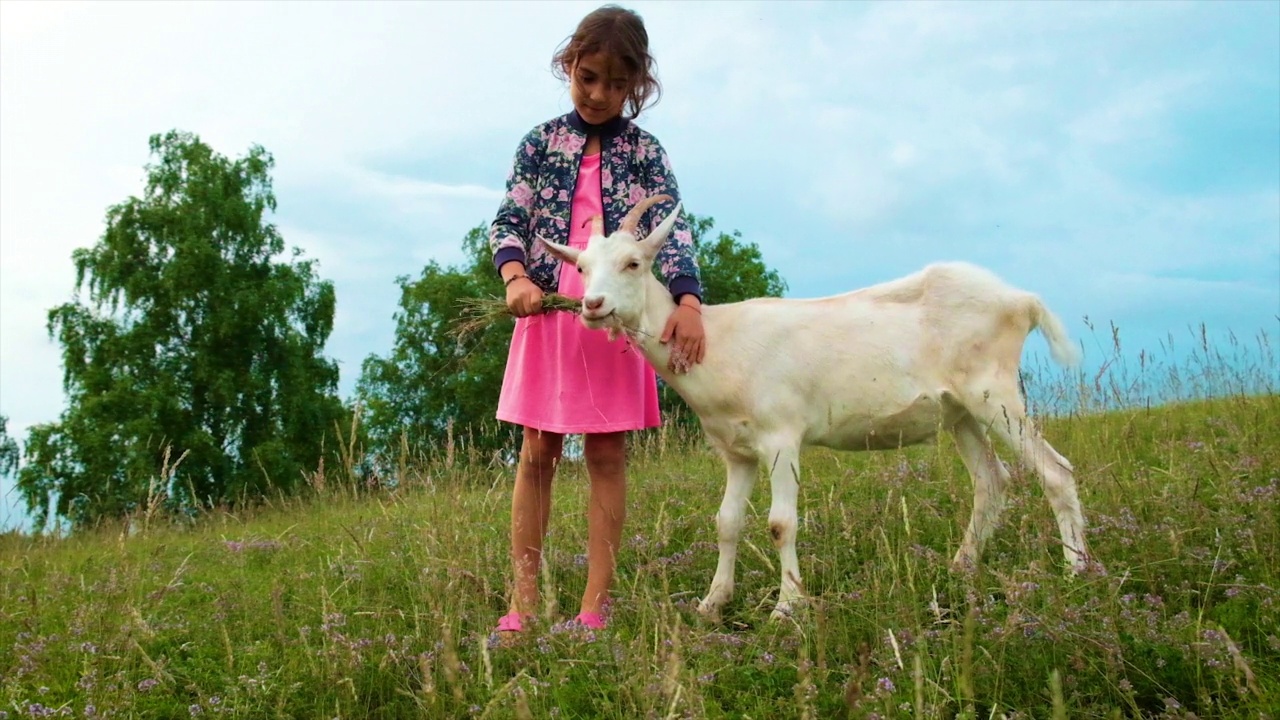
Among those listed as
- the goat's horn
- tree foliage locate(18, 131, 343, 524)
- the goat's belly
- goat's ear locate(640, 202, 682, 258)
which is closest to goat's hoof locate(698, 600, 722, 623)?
the goat's belly

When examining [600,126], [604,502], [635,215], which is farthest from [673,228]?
[604,502]

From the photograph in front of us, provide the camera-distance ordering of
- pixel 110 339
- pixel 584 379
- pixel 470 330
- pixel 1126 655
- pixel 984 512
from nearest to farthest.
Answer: pixel 1126 655 < pixel 584 379 < pixel 470 330 < pixel 984 512 < pixel 110 339

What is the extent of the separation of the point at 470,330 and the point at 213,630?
6.66 feet

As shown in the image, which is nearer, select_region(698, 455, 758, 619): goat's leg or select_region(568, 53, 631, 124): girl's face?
select_region(568, 53, 631, 124): girl's face

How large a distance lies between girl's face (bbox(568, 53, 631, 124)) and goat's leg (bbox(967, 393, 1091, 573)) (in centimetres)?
243

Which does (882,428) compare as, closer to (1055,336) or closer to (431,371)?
(1055,336)

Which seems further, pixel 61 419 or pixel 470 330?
pixel 61 419

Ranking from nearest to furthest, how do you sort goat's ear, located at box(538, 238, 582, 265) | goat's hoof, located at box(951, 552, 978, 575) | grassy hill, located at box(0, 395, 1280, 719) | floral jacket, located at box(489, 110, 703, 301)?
1. grassy hill, located at box(0, 395, 1280, 719)
2. goat's hoof, located at box(951, 552, 978, 575)
3. goat's ear, located at box(538, 238, 582, 265)
4. floral jacket, located at box(489, 110, 703, 301)

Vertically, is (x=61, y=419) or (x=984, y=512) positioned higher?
(x=61, y=419)

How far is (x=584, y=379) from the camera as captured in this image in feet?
14.5

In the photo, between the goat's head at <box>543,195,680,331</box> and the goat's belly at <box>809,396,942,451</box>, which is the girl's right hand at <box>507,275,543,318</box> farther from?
the goat's belly at <box>809,396,942,451</box>

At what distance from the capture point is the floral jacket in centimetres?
461

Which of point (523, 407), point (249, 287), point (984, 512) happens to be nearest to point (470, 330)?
point (523, 407)

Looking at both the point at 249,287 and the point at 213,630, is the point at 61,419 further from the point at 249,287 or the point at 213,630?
the point at 213,630
